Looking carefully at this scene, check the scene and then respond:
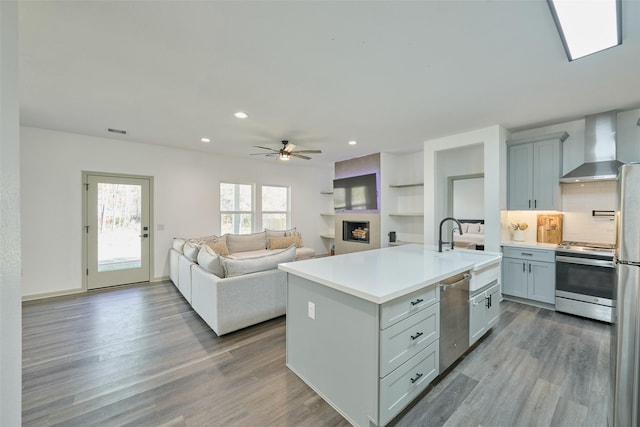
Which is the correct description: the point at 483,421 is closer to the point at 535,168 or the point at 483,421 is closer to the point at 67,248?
the point at 535,168

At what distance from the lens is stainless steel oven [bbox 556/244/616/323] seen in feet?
10.0

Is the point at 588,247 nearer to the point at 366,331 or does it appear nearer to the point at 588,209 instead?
the point at 588,209

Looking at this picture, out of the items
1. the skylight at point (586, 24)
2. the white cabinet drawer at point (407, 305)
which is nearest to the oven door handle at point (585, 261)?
the skylight at point (586, 24)

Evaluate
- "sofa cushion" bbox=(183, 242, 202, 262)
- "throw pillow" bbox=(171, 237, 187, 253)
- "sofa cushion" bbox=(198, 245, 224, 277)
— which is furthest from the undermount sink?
"throw pillow" bbox=(171, 237, 187, 253)

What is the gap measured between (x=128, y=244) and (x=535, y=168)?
22.8 feet

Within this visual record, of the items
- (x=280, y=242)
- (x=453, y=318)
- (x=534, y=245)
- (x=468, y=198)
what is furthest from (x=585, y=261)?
(x=280, y=242)

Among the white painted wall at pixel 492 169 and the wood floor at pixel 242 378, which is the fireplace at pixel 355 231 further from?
the wood floor at pixel 242 378

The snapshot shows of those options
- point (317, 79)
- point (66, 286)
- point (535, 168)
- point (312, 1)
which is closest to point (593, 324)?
point (535, 168)

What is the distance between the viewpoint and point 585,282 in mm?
3207

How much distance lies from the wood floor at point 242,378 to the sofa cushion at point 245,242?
6.90 ft

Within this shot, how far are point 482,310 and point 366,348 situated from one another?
1704 mm

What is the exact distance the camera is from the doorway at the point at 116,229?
440 cm

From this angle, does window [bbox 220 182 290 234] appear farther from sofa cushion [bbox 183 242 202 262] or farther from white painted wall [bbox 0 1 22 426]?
white painted wall [bbox 0 1 22 426]

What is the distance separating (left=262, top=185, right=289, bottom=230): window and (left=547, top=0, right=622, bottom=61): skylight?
5.70 m
